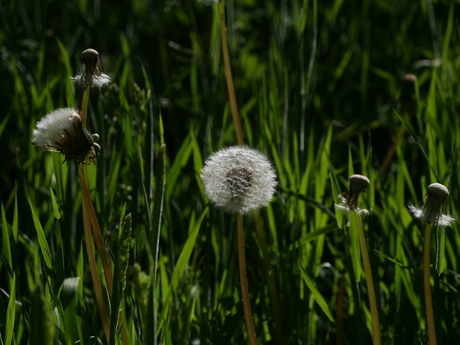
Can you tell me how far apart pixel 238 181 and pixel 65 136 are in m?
0.28

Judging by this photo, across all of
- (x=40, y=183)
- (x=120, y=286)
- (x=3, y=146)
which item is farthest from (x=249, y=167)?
(x=3, y=146)

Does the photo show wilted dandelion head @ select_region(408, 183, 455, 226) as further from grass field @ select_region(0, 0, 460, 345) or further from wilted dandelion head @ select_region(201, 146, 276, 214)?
wilted dandelion head @ select_region(201, 146, 276, 214)

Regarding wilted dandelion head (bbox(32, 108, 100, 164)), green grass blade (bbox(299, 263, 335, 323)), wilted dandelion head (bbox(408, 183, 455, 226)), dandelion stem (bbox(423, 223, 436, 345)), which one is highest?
wilted dandelion head (bbox(32, 108, 100, 164))

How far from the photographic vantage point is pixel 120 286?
85cm

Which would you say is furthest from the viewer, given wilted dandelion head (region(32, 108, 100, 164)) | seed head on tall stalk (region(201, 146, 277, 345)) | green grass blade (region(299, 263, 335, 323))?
green grass blade (region(299, 263, 335, 323))

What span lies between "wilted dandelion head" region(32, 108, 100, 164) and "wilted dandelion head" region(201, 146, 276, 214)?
0.22 meters

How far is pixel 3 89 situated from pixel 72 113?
5.33 ft

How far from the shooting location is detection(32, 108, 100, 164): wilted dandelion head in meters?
0.84

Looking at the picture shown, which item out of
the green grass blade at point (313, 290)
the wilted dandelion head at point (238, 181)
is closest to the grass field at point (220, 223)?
the green grass blade at point (313, 290)

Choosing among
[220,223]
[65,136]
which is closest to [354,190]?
[65,136]

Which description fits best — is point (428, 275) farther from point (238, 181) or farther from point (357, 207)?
point (238, 181)

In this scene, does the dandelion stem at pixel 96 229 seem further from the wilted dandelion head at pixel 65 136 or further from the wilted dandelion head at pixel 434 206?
the wilted dandelion head at pixel 434 206

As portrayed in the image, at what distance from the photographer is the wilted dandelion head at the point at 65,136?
2.75 ft

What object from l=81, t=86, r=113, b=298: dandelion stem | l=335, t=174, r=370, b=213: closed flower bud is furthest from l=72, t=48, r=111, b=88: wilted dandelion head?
l=335, t=174, r=370, b=213: closed flower bud
